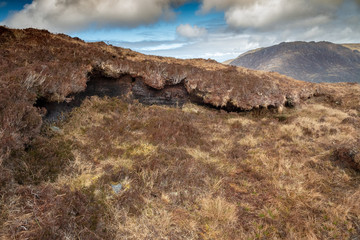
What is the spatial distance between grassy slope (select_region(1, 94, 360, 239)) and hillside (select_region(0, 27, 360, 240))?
35mm

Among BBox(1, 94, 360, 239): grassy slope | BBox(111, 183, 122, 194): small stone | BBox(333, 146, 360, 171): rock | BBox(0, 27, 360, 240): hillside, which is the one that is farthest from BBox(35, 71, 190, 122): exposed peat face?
BBox(333, 146, 360, 171): rock

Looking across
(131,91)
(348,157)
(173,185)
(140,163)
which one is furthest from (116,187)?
(131,91)

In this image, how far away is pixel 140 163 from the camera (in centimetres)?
710

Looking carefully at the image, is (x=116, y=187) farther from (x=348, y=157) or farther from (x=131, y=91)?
(x=131, y=91)

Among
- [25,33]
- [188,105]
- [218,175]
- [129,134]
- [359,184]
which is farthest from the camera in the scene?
[188,105]

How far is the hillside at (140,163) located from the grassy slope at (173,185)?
1.4 inches

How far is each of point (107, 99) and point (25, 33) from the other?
8444 millimetres

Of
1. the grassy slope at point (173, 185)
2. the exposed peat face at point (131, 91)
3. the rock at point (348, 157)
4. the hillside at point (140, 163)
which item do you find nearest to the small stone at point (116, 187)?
the hillside at point (140, 163)

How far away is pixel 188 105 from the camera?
16156 mm

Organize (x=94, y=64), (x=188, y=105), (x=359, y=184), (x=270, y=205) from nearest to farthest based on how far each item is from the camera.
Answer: (x=270, y=205), (x=359, y=184), (x=94, y=64), (x=188, y=105)

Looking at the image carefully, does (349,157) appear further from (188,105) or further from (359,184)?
(188,105)

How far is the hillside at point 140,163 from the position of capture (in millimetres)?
4543

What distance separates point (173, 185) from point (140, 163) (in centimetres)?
167

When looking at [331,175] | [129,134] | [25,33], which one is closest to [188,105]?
[129,134]
